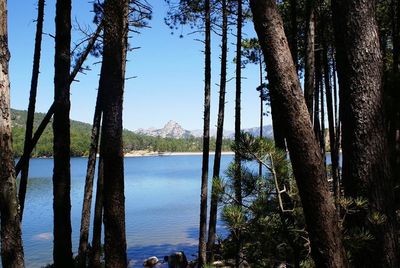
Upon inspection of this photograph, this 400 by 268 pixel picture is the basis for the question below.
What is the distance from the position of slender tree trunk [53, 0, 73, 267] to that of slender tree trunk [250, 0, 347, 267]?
544 centimetres

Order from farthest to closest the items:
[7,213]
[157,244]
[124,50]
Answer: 1. [157,244]
2. [124,50]
3. [7,213]

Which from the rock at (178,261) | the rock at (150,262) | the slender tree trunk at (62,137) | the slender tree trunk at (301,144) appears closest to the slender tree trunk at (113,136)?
the slender tree trunk at (62,137)

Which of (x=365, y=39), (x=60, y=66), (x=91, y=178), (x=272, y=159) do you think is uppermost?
(x=60, y=66)

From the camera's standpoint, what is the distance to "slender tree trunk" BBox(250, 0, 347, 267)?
8.22 ft

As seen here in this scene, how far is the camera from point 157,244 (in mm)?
20734

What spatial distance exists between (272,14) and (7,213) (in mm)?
3711

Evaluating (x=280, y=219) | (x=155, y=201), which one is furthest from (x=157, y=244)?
(x=155, y=201)

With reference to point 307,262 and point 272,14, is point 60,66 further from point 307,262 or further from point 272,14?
point 307,262

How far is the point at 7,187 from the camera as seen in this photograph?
180 inches

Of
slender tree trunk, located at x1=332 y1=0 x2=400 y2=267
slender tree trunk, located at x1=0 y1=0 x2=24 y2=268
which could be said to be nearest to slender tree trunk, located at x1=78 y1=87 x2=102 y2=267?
slender tree trunk, located at x1=0 y1=0 x2=24 y2=268

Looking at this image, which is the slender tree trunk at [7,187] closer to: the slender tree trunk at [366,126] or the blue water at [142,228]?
the slender tree trunk at [366,126]

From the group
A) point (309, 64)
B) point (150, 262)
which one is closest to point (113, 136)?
point (309, 64)

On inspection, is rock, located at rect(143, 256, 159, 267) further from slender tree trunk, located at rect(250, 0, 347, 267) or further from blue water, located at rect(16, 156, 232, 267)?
slender tree trunk, located at rect(250, 0, 347, 267)

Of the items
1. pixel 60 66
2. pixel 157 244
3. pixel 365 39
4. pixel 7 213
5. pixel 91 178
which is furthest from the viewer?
pixel 157 244
